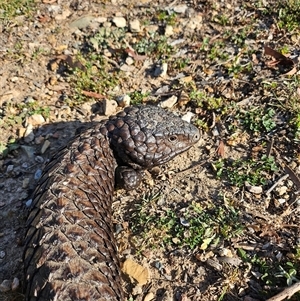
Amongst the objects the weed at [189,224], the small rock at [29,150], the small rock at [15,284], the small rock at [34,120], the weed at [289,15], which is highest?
the weed at [289,15]

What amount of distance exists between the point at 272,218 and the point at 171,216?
904 millimetres

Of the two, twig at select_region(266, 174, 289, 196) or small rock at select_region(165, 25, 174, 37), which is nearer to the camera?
twig at select_region(266, 174, 289, 196)

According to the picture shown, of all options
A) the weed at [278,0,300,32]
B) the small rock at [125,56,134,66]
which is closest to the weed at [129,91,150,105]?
the small rock at [125,56,134,66]

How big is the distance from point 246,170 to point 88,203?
1.64 m

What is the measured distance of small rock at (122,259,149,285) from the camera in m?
4.16

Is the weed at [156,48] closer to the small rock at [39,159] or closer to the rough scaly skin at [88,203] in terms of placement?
the rough scaly skin at [88,203]

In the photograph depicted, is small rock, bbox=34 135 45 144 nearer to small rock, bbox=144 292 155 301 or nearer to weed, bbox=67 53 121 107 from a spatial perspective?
weed, bbox=67 53 121 107

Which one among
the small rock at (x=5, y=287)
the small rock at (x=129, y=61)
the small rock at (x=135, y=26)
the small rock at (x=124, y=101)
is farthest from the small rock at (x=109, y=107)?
the small rock at (x=5, y=287)

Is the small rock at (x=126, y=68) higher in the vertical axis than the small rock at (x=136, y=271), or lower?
higher

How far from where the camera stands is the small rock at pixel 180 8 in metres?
6.43

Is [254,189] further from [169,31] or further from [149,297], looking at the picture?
[169,31]

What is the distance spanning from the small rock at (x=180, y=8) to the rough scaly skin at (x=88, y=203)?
2224mm

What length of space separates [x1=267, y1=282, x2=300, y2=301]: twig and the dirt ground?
8cm

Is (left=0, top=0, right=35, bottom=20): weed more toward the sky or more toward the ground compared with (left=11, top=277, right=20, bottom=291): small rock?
more toward the sky
